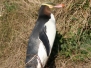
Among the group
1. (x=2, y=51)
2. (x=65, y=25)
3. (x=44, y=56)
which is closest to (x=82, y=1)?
(x=65, y=25)

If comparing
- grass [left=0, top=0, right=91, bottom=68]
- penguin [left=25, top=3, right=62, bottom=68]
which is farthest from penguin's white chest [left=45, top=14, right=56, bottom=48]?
grass [left=0, top=0, right=91, bottom=68]

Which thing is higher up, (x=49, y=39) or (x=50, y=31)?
(x=50, y=31)

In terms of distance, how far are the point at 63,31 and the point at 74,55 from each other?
55 cm

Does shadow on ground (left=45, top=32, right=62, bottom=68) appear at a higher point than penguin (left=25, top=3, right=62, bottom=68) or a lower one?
lower

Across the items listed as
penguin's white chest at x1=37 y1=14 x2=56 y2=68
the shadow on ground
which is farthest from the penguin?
the shadow on ground

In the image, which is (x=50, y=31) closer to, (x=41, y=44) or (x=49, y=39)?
(x=49, y=39)

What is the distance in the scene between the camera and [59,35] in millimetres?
4934

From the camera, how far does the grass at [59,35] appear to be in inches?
185

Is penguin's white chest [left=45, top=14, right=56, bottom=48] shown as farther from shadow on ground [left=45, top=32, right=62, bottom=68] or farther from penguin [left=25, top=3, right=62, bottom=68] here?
shadow on ground [left=45, top=32, right=62, bottom=68]

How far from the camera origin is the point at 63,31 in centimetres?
500

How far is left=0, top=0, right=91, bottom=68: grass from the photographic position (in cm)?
469

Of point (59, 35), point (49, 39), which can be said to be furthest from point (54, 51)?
point (49, 39)

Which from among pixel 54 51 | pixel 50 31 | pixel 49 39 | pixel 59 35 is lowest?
pixel 54 51

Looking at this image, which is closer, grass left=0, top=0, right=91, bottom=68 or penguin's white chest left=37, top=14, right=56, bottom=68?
penguin's white chest left=37, top=14, right=56, bottom=68
